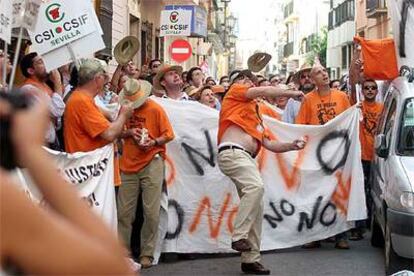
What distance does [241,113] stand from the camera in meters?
7.40

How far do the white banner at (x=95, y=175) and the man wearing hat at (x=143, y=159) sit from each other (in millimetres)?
785

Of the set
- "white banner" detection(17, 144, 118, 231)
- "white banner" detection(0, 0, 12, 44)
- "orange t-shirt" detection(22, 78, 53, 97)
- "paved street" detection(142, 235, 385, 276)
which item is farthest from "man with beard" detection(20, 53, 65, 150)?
"paved street" detection(142, 235, 385, 276)

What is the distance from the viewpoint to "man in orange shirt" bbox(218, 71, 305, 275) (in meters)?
7.24

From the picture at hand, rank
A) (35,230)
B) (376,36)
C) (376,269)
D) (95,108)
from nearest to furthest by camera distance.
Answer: (35,230), (95,108), (376,269), (376,36)

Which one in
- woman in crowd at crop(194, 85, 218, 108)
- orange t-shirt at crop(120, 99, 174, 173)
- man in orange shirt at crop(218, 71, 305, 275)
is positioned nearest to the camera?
man in orange shirt at crop(218, 71, 305, 275)

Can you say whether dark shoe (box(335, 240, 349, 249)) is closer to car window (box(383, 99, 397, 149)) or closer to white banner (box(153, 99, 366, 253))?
white banner (box(153, 99, 366, 253))

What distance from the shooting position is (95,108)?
667cm

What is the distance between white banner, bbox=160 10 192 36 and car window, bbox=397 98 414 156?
13.3m

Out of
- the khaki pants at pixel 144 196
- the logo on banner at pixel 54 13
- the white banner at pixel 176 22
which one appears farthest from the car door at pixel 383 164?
the white banner at pixel 176 22

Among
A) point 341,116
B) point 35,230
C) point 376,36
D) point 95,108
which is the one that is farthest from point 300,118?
point 376,36

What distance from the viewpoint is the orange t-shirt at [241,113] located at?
24.2ft

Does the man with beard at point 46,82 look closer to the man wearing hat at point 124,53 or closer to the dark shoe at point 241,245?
the man wearing hat at point 124,53

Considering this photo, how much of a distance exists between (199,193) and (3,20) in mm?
2435

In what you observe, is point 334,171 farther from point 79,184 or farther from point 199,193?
point 79,184
